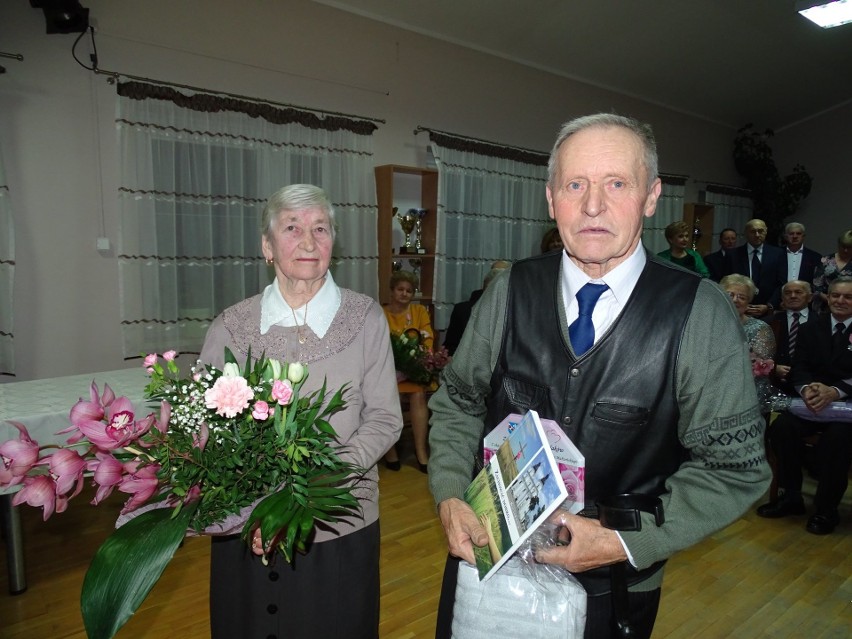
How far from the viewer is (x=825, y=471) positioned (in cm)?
357

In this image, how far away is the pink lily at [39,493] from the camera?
100 cm

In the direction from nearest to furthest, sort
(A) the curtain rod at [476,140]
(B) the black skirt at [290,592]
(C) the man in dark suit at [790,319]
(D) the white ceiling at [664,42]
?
(B) the black skirt at [290,592] < (C) the man in dark suit at [790,319] < (D) the white ceiling at [664,42] < (A) the curtain rod at [476,140]

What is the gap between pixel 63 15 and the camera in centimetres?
353

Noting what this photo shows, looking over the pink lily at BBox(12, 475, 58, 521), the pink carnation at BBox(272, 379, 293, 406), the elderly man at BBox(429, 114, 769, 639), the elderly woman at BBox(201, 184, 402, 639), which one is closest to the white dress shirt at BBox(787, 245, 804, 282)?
the elderly woman at BBox(201, 184, 402, 639)

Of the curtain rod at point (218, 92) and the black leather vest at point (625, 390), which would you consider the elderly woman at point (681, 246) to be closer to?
the curtain rod at point (218, 92)

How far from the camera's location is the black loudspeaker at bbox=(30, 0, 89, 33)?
11.6ft

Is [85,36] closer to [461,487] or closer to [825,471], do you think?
[461,487]

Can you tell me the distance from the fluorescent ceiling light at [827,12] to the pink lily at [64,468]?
6409 mm

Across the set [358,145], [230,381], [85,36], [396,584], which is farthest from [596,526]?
[358,145]

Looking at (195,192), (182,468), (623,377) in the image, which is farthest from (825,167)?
(182,468)

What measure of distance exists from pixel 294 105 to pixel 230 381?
434 cm


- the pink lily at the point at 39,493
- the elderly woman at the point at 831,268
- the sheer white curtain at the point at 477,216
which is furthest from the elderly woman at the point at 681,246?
the pink lily at the point at 39,493

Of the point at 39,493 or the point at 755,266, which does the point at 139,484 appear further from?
the point at 755,266

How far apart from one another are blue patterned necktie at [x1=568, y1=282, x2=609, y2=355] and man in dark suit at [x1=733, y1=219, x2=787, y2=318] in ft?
19.4
